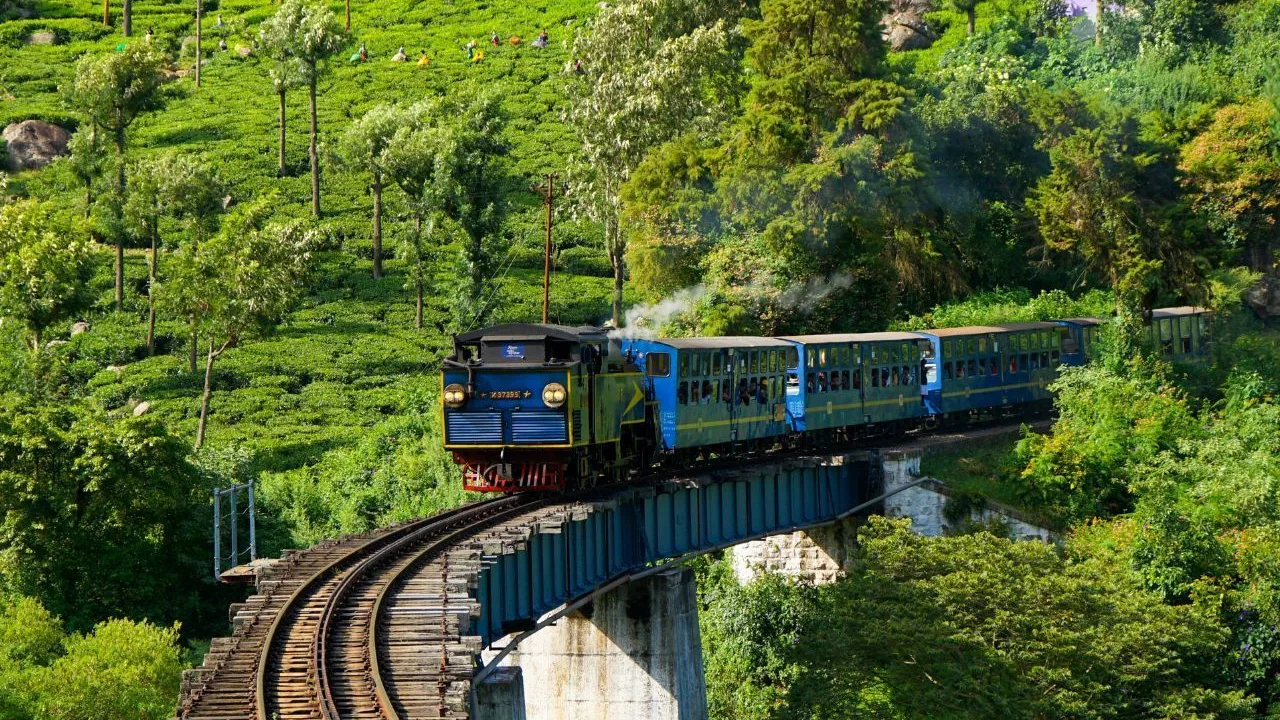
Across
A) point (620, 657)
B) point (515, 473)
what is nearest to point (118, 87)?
point (620, 657)

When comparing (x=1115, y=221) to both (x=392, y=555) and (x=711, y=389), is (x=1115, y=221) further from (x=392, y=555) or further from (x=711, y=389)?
(x=392, y=555)

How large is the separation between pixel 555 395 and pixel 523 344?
143 centimetres

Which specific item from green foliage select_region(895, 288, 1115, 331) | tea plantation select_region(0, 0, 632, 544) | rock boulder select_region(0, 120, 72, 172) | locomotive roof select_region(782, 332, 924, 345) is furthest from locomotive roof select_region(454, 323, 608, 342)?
rock boulder select_region(0, 120, 72, 172)

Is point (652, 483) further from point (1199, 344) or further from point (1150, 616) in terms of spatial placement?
point (1199, 344)

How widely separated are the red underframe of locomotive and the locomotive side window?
17.9 ft

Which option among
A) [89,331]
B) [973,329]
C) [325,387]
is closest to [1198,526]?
[973,329]

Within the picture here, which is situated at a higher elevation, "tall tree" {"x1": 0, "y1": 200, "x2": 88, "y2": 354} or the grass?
"tall tree" {"x1": 0, "y1": 200, "x2": 88, "y2": 354}

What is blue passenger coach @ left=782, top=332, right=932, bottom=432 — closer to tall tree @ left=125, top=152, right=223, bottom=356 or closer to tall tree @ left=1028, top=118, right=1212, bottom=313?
tall tree @ left=1028, top=118, right=1212, bottom=313

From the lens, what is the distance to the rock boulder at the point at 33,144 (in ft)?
331

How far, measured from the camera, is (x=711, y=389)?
128ft

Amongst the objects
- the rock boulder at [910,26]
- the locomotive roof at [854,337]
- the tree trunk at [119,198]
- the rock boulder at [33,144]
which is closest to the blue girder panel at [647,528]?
the locomotive roof at [854,337]

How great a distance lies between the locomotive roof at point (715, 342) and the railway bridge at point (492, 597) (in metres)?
3.07

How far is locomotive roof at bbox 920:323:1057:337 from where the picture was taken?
49.4 m

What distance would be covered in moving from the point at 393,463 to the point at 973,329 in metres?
21.0
